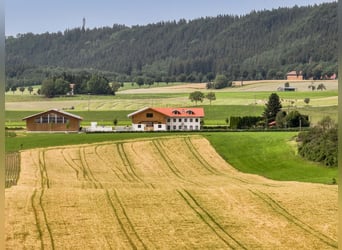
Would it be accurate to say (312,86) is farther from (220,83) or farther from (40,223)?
(40,223)

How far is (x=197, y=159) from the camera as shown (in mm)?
33031

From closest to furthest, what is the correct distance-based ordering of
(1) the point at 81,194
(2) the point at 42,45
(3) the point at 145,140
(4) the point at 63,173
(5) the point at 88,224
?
(5) the point at 88,224, (1) the point at 81,194, (4) the point at 63,173, (3) the point at 145,140, (2) the point at 42,45

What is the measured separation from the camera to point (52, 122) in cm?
4528

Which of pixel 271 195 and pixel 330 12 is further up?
pixel 330 12

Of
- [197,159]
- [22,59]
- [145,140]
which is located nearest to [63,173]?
[197,159]

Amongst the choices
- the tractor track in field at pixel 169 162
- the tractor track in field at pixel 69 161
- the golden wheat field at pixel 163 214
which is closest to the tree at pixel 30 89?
the tractor track in field at pixel 169 162

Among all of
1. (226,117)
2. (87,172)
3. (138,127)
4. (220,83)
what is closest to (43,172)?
(87,172)

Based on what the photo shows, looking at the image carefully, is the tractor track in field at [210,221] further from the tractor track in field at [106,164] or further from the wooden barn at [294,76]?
the wooden barn at [294,76]

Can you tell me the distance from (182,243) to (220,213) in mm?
3607

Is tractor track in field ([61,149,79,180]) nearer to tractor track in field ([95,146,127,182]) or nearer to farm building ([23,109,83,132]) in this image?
tractor track in field ([95,146,127,182])

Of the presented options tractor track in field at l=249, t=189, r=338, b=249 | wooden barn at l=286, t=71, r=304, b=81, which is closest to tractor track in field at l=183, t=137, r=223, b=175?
tractor track in field at l=249, t=189, r=338, b=249

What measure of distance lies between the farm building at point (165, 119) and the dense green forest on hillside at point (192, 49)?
143 ft

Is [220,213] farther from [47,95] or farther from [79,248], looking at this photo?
[47,95]

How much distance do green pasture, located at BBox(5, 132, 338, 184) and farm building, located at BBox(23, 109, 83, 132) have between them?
312 centimetres
